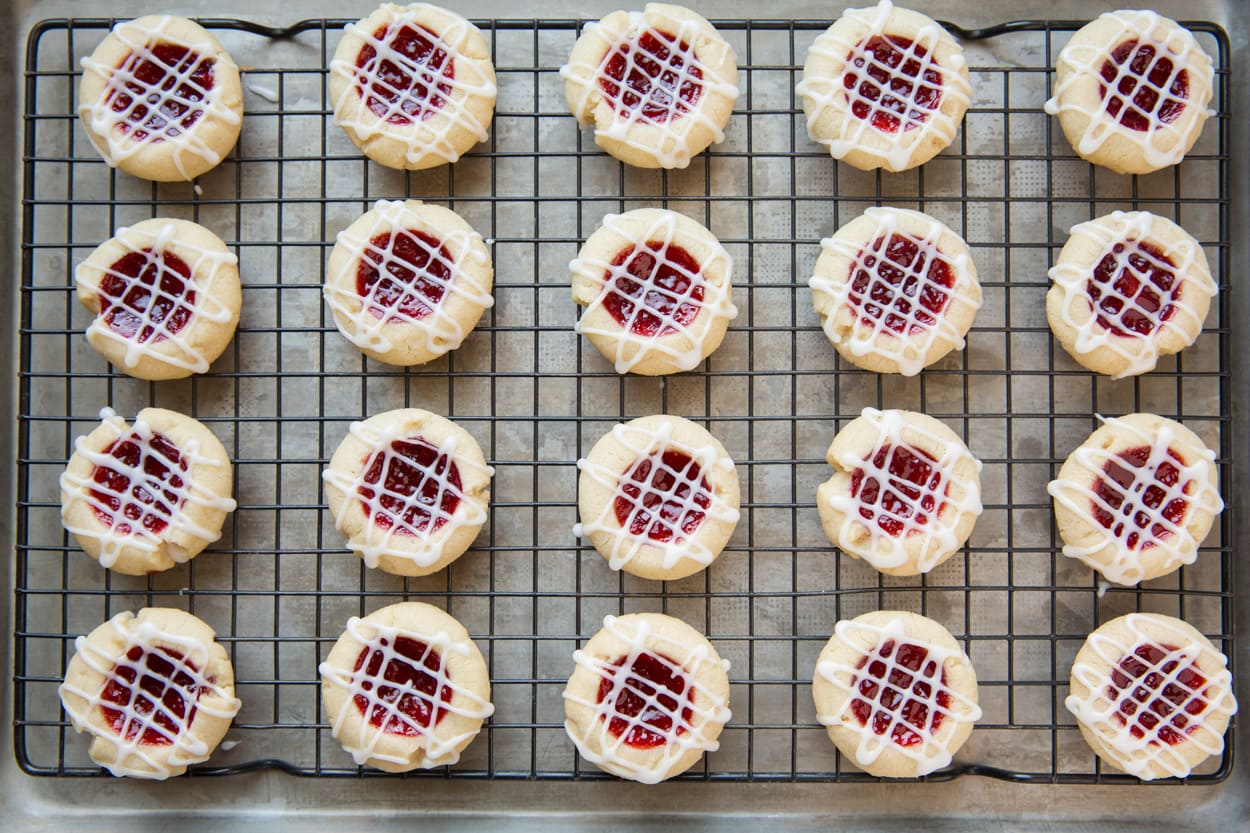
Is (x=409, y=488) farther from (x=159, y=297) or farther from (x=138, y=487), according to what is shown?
(x=159, y=297)

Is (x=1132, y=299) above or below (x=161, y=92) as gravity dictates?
below

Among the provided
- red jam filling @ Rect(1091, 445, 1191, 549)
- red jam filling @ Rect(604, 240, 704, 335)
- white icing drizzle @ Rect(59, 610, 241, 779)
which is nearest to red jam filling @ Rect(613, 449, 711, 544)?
red jam filling @ Rect(604, 240, 704, 335)

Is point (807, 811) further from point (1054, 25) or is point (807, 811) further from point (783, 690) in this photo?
point (1054, 25)

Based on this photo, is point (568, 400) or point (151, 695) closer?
point (151, 695)

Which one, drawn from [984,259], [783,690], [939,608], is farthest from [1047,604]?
[984,259]

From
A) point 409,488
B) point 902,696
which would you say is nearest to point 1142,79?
point 902,696

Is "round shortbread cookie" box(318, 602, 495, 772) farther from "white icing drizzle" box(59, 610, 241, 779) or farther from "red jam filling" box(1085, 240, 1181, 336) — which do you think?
"red jam filling" box(1085, 240, 1181, 336)
